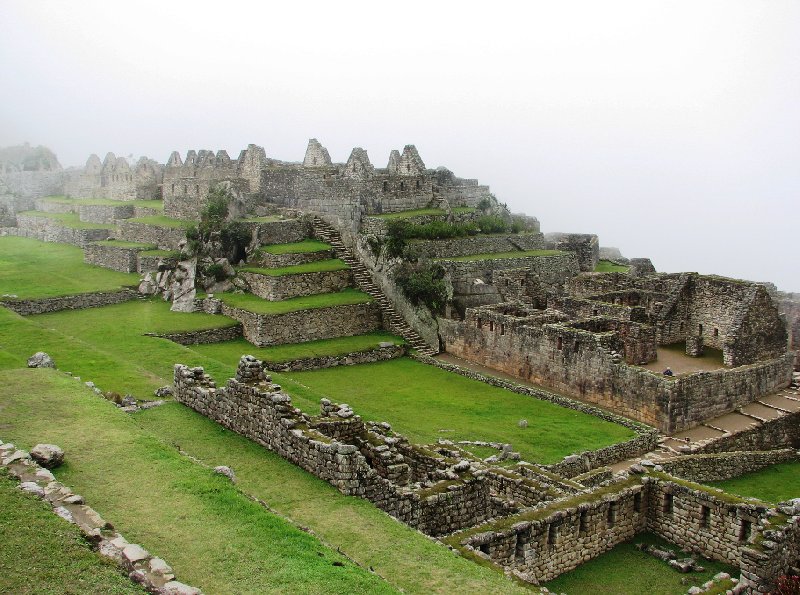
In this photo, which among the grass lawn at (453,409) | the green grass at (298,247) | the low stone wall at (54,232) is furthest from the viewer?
the low stone wall at (54,232)

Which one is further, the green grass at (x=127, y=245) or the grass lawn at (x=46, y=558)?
the green grass at (x=127, y=245)

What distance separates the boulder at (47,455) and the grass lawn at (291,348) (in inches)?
578

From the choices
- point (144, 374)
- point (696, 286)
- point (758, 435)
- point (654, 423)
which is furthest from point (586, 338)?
point (144, 374)

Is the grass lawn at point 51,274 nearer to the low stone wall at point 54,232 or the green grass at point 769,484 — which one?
the low stone wall at point 54,232

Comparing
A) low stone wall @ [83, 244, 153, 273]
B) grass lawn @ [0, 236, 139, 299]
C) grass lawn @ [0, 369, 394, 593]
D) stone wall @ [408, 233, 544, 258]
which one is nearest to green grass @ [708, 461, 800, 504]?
grass lawn @ [0, 369, 394, 593]

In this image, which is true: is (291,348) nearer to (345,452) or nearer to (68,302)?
(68,302)

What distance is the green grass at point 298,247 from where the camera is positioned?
33969 mm

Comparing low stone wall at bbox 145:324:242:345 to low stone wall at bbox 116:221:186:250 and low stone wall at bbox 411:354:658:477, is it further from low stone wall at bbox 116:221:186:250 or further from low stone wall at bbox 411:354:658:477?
low stone wall at bbox 411:354:658:477

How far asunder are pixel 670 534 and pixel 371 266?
1996 centimetres

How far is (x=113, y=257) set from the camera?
39.4 m

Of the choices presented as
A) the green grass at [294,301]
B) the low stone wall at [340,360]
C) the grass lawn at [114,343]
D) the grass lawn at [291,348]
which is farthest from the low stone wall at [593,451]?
the grass lawn at [114,343]

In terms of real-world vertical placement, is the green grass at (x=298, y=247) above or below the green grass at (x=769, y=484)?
above

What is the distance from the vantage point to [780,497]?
1833 centimetres

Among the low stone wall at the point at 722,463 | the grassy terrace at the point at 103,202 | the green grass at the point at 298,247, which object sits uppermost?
the grassy terrace at the point at 103,202
